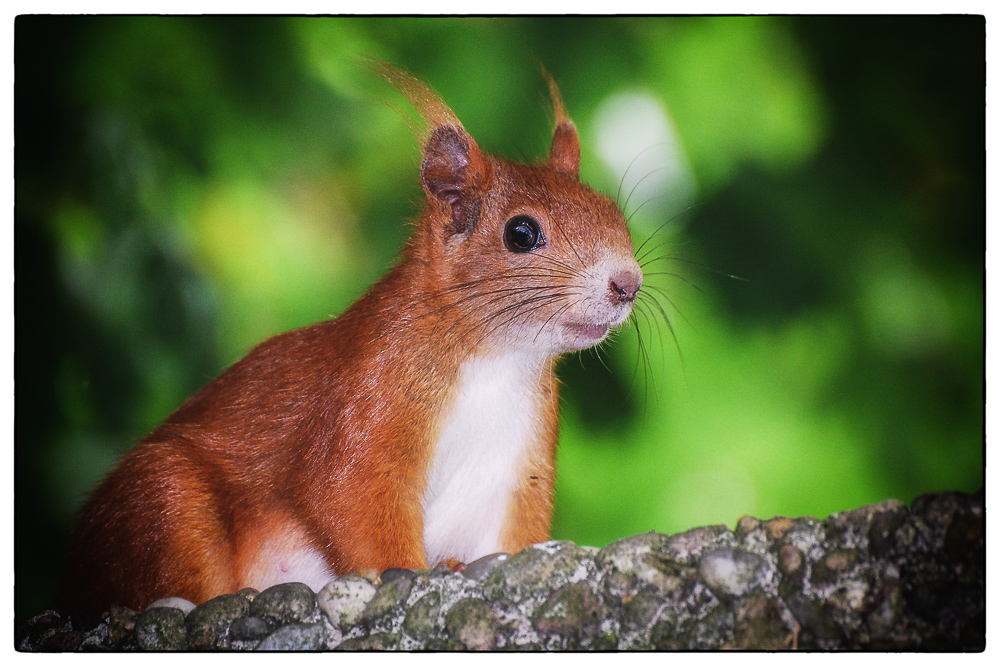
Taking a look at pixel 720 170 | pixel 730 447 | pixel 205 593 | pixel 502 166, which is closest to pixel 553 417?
pixel 730 447

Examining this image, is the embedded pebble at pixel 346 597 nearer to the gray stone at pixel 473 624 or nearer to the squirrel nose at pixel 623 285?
the gray stone at pixel 473 624

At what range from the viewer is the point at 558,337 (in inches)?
72.4

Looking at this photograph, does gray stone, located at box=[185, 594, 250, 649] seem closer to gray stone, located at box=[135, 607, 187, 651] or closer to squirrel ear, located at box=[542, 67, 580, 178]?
gray stone, located at box=[135, 607, 187, 651]

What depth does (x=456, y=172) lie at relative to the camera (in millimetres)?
1890

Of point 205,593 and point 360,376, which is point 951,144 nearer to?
point 360,376

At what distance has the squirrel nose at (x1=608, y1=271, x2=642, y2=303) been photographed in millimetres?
1771

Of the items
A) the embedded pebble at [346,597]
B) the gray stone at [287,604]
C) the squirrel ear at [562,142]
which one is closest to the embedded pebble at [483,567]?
the embedded pebble at [346,597]

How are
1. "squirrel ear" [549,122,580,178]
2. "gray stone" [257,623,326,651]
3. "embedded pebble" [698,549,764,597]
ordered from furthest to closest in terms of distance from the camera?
"squirrel ear" [549,122,580,178] < "gray stone" [257,623,326,651] < "embedded pebble" [698,549,764,597]

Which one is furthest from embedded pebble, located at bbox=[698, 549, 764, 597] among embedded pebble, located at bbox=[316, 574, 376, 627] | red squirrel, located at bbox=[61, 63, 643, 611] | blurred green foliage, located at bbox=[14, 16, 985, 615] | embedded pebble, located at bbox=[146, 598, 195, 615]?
embedded pebble, located at bbox=[146, 598, 195, 615]

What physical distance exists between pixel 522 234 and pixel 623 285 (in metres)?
0.24

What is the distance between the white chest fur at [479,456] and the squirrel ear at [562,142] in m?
0.46

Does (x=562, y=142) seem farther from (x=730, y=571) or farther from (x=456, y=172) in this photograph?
Answer: (x=730, y=571)

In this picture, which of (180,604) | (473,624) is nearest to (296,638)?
(180,604)

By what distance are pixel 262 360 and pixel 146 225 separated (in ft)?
1.41
